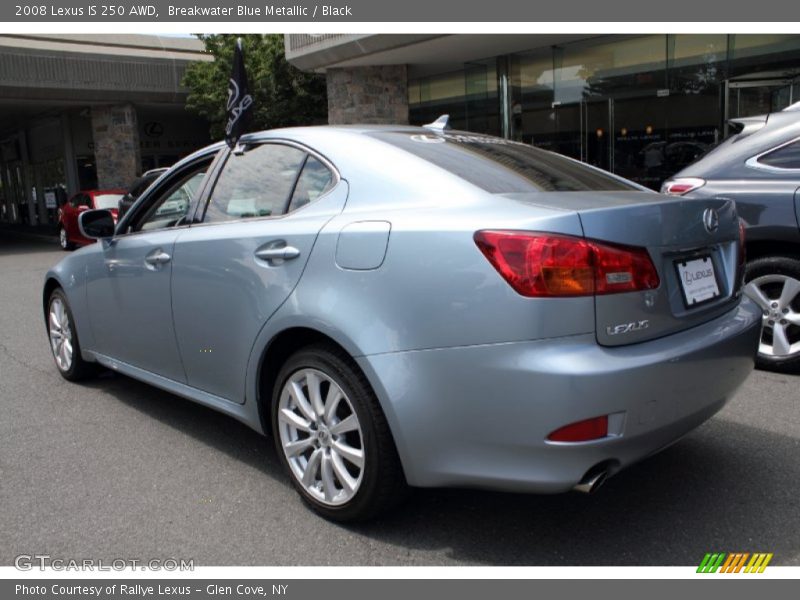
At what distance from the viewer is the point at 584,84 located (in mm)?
14133

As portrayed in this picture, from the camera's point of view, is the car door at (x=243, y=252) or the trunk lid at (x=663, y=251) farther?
the car door at (x=243, y=252)

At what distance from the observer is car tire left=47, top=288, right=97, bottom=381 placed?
16.3 ft

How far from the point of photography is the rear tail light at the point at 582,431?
7.61ft

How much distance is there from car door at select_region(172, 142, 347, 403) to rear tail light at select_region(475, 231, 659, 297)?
0.85 metres

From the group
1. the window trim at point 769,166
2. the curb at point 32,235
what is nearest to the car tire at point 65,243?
the curb at point 32,235

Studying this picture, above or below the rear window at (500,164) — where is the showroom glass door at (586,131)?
above

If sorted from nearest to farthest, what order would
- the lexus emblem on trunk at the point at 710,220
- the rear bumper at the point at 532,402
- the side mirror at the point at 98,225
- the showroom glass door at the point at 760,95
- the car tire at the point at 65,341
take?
the rear bumper at the point at 532,402
the lexus emblem on trunk at the point at 710,220
the side mirror at the point at 98,225
the car tire at the point at 65,341
the showroom glass door at the point at 760,95

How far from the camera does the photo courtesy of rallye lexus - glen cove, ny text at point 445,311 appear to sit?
2.36m

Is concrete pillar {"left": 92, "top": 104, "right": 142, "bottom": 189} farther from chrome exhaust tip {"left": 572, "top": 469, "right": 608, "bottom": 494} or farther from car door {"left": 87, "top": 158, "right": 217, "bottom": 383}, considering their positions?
chrome exhaust tip {"left": 572, "top": 469, "right": 608, "bottom": 494}

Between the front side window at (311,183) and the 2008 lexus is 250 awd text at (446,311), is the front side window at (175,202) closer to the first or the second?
the 2008 lexus is 250 awd text at (446,311)

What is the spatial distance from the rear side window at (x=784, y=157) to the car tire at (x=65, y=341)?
4.82 meters

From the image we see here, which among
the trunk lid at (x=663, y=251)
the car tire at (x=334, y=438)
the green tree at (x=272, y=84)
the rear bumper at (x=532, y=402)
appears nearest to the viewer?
the rear bumper at (x=532, y=402)

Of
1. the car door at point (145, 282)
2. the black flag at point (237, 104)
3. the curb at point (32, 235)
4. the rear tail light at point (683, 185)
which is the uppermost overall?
the black flag at point (237, 104)

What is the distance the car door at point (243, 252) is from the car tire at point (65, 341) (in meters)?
1.72
